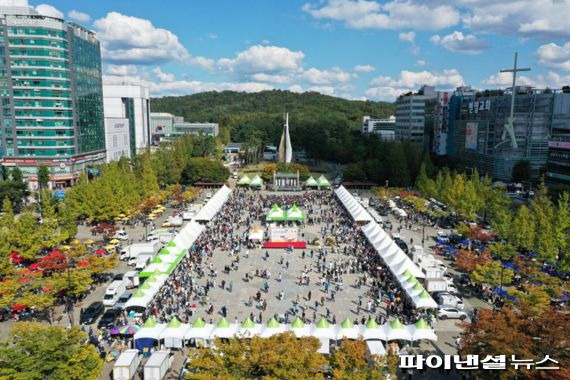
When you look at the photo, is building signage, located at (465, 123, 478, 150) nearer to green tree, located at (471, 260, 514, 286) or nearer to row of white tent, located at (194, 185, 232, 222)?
row of white tent, located at (194, 185, 232, 222)

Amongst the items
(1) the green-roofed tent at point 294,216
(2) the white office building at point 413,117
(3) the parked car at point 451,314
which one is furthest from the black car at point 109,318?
(2) the white office building at point 413,117

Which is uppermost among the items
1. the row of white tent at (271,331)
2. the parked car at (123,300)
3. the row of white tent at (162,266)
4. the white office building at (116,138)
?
the white office building at (116,138)

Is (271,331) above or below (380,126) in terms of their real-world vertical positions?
below

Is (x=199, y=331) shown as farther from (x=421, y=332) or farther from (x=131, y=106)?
(x=131, y=106)

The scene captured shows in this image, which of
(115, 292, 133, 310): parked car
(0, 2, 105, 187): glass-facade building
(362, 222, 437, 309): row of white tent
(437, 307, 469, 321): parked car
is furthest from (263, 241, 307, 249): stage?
(0, 2, 105, 187): glass-facade building

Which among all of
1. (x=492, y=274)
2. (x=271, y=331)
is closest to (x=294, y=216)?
(x=492, y=274)

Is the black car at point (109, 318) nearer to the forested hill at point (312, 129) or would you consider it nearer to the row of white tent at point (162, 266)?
the row of white tent at point (162, 266)
